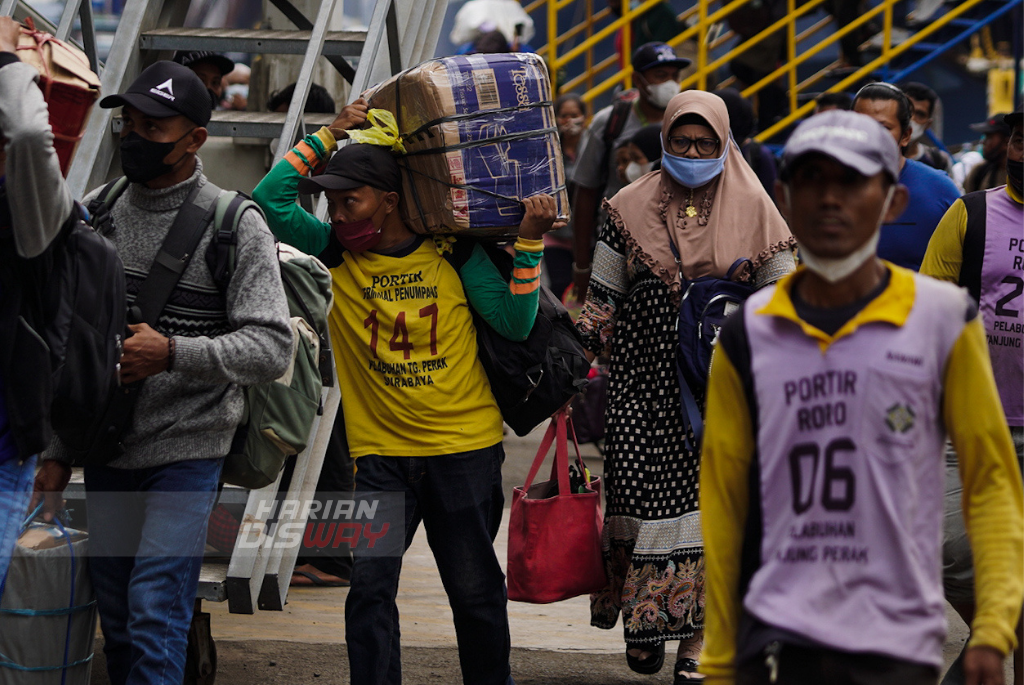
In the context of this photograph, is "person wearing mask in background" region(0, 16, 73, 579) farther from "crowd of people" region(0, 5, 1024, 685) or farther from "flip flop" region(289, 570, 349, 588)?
"flip flop" region(289, 570, 349, 588)

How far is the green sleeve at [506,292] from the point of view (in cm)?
420

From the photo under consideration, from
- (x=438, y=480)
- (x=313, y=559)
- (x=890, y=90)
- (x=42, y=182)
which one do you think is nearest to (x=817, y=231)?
(x=42, y=182)

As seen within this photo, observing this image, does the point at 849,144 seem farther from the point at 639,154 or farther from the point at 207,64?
the point at 639,154

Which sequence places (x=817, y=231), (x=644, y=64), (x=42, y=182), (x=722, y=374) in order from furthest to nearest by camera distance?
(x=644, y=64) < (x=42, y=182) < (x=722, y=374) < (x=817, y=231)

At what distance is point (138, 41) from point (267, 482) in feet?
9.60

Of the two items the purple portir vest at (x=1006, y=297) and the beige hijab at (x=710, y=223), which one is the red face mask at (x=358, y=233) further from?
the purple portir vest at (x=1006, y=297)

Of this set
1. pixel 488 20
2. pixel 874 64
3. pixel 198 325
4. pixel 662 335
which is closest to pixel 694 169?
pixel 662 335

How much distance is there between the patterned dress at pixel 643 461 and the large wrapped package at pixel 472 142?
0.82 m

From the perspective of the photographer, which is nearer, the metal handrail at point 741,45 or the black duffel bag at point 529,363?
the black duffel bag at point 529,363

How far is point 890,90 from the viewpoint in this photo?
5.42m

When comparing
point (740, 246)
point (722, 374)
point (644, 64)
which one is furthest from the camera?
point (644, 64)

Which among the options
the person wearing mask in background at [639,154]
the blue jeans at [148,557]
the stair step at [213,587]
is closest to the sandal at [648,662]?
the stair step at [213,587]

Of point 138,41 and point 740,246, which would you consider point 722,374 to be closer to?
point 740,246

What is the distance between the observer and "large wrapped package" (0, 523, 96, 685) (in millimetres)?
4000
